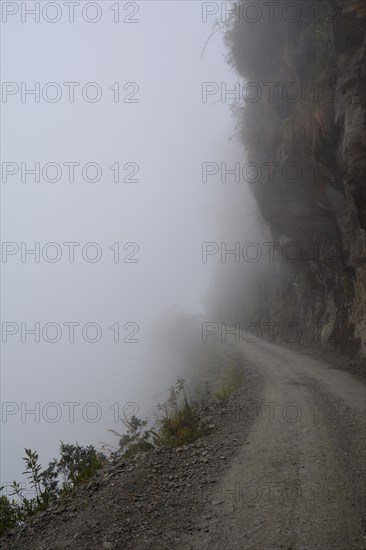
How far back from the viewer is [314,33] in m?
13.2

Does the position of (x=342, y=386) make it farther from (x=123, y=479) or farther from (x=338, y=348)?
(x=123, y=479)

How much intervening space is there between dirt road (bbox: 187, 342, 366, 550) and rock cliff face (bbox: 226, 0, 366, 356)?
526 centimetres

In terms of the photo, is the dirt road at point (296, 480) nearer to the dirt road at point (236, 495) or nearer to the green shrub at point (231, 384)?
the dirt road at point (236, 495)

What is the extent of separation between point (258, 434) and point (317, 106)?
1134cm

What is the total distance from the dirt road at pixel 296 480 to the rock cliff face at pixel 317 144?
5.26 m

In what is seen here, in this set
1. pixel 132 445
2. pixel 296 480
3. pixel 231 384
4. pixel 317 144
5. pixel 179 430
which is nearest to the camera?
pixel 296 480

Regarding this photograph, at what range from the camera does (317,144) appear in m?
12.7

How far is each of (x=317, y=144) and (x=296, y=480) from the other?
11.3m

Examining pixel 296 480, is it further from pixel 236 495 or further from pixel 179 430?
pixel 179 430

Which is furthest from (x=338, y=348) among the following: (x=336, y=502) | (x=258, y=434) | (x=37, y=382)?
(x=37, y=382)

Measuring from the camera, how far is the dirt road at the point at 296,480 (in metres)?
4.17

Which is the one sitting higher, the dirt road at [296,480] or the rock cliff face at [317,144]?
the rock cliff face at [317,144]

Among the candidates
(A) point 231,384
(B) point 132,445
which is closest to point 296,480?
(B) point 132,445

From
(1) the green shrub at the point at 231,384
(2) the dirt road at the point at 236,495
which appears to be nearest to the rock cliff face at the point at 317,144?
(1) the green shrub at the point at 231,384
